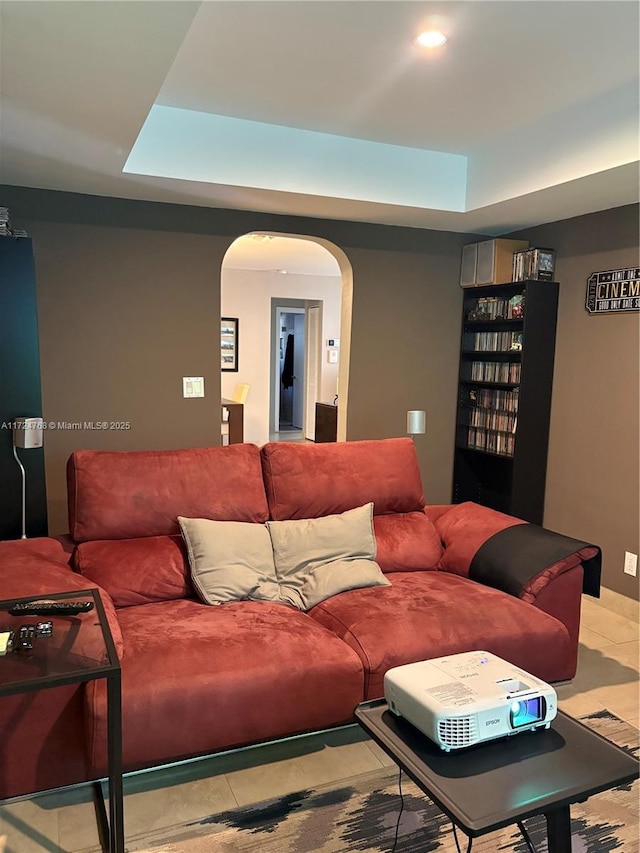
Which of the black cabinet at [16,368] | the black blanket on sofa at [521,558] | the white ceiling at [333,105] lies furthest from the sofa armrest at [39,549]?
the black blanket on sofa at [521,558]

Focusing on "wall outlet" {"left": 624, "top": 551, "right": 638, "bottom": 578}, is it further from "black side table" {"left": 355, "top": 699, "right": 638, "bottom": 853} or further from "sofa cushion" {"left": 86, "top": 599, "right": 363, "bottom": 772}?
"black side table" {"left": 355, "top": 699, "right": 638, "bottom": 853}

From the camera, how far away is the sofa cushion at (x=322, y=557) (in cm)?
279

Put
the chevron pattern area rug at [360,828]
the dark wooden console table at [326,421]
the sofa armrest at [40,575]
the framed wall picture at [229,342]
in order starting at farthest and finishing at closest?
1. the framed wall picture at [229,342]
2. the dark wooden console table at [326,421]
3. the sofa armrest at [40,575]
4. the chevron pattern area rug at [360,828]

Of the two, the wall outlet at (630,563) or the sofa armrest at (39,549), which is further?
the wall outlet at (630,563)

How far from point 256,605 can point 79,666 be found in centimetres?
105

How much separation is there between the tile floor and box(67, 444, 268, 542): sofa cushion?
0.97 meters

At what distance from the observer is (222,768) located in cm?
228

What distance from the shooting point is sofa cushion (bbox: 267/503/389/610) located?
9.14 feet

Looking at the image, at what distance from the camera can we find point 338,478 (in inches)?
123

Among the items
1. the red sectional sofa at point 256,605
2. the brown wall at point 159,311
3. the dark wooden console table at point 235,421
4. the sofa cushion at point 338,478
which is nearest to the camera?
the red sectional sofa at point 256,605

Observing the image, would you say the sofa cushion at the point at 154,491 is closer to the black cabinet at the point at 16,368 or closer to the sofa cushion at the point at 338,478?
the sofa cushion at the point at 338,478

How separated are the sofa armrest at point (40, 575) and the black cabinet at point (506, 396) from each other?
2.83 meters

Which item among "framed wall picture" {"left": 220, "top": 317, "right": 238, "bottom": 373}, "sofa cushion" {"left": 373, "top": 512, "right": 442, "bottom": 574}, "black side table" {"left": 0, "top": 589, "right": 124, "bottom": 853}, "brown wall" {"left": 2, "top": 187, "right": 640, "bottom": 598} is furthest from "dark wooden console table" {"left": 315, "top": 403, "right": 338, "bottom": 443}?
"black side table" {"left": 0, "top": 589, "right": 124, "bottom": 853}

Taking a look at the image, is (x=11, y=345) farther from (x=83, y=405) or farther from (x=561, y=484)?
(x=561, y=484)
